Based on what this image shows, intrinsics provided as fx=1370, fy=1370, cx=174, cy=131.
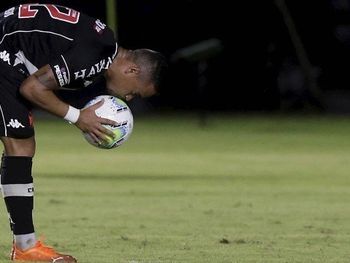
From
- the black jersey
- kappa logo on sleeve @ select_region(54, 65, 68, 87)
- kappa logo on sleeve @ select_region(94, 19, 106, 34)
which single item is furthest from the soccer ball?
kappa logo on sleeve @ select_region(94, 19, 106, 34)

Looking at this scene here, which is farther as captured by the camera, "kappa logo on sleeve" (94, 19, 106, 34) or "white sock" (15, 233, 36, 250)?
"white sock" (15, 233, 36, 250)

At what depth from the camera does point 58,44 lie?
811 centimetres

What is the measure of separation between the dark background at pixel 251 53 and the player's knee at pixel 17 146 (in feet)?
62.8

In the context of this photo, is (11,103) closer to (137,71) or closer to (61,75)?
(61,75)

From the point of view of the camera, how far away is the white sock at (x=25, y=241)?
8.36 metres

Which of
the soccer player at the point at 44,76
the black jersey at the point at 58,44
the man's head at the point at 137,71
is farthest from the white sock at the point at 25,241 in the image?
the man's head at the point at 137,71

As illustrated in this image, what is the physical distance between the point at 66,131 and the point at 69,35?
15004 mm

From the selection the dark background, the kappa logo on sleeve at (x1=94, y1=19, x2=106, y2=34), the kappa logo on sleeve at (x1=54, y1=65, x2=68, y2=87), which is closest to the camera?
the kappa logo on sleeve at (x1=54, y1=65, x2=68, y2=87)

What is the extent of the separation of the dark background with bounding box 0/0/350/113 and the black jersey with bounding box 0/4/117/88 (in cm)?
1923

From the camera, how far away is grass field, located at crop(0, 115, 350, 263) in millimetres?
9352

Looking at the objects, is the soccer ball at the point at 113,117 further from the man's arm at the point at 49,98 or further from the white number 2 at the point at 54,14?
the white number 2 at the point at 54,14

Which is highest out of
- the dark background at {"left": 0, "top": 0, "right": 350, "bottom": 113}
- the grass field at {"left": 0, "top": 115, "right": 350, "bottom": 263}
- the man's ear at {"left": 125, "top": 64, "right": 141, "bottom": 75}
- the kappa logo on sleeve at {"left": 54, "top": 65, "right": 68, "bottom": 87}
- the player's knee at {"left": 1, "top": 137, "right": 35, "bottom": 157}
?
the kappa logo on sleeve at {"left": 54, "top": 65, "right": 68, "bottom": 87}

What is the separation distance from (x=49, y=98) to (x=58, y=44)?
0.33 metres

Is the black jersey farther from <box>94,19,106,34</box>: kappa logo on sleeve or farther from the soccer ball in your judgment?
the soccer ball
